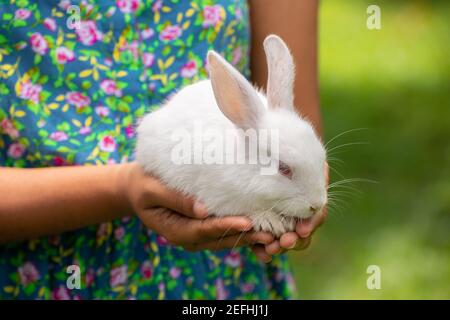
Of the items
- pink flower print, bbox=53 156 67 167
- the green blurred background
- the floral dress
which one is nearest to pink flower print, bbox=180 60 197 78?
the floral dress

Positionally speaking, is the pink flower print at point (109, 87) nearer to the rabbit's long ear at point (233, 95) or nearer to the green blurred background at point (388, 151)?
the rabbit's long ear at point (233, 95)

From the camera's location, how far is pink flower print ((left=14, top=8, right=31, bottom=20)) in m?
1.45

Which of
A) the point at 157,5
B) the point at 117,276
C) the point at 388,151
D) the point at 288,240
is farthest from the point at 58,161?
the point at 388,151

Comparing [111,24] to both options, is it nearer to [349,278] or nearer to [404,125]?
[349,278]

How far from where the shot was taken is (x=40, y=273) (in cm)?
149

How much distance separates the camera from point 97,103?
1.50 meters

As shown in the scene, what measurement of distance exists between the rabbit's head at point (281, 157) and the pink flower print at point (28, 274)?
486 millimetres

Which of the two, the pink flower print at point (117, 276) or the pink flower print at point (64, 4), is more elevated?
the pink flower print at point (64, 4)

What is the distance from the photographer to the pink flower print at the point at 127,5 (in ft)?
4.93

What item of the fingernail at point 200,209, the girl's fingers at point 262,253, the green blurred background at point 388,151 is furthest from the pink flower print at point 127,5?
the green blurred background at point 388,151

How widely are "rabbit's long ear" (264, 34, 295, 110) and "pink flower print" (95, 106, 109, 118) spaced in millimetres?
356

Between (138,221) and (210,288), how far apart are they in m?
0.21

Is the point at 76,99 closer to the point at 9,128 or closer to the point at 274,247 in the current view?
the point at 9,128

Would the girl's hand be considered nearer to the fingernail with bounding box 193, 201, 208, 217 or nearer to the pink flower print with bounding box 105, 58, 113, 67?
the fingernail with bounding box 193, 201, 208, 217
